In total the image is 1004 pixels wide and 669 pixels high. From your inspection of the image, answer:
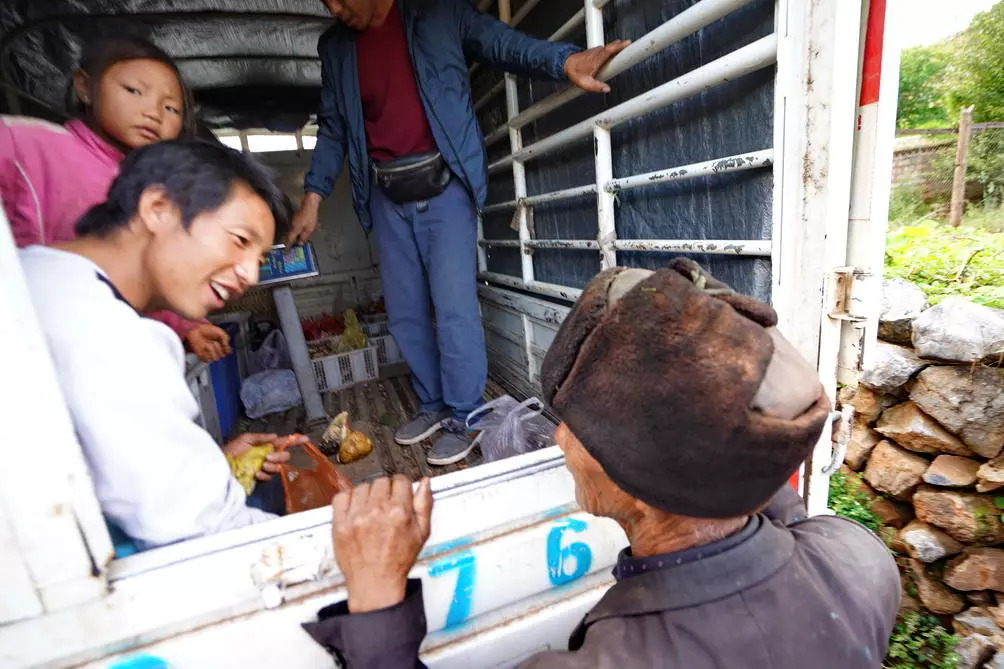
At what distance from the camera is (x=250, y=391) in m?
3.38

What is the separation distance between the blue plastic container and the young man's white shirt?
1.98 m

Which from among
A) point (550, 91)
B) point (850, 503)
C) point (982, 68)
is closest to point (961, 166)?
point (850, 503)

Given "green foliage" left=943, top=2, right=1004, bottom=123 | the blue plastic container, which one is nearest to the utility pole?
"green foliage" left=943, top=2, right=1004, bottom=123

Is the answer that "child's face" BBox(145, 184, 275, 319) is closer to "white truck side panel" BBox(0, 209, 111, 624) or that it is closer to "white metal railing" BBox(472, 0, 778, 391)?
"white truck side panel" BBox(0, 209, 111, 624)

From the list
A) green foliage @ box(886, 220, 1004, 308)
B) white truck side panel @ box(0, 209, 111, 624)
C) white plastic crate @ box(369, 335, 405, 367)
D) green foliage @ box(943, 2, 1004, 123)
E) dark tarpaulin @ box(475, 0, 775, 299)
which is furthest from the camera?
green foliage @ box(943, 2, 1004, 123)

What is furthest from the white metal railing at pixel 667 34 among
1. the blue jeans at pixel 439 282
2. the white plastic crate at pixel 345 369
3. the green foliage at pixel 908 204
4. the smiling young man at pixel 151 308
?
the green foliage at pixel 908 204

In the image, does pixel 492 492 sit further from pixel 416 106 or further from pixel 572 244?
pixel 416 106

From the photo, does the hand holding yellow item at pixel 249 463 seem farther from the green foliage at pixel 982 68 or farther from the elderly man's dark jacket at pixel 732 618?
the green foliage at pixel 982 68

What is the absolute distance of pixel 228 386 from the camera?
3088 mm

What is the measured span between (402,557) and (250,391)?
2.92 m

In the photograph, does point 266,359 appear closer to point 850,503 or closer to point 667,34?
point 667,34

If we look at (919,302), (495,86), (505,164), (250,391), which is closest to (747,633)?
(505,164)

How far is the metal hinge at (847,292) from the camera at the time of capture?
1224 mm

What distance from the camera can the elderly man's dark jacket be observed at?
0.68 meters
